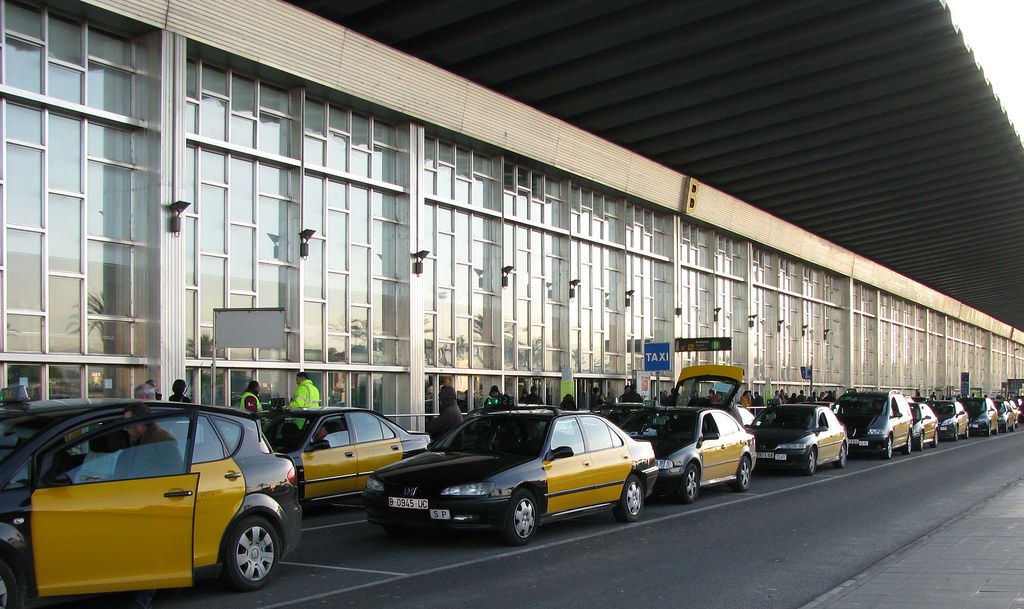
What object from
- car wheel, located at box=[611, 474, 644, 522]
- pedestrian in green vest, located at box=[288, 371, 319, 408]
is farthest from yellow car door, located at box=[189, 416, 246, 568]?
pedestrian in green vest, located at box=[288, 371, 319, 408]

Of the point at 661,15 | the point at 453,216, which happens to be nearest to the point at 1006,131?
the point at 661,15

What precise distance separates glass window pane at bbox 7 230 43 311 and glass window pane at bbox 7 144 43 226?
269 mm

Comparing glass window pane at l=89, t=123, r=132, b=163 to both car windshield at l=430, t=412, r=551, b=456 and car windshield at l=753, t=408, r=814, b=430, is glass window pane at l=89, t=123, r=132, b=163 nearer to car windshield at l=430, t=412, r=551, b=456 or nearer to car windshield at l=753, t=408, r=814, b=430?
car windshield at l=430, t=412, r=551, b=456

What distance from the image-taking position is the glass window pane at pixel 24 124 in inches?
640

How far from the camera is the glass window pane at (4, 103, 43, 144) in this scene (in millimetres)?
16266

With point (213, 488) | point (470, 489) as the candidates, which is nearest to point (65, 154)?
point (470, 489)

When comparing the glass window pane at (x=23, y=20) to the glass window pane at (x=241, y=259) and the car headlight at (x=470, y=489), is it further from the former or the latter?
the car headlight at (x=470, y=489)

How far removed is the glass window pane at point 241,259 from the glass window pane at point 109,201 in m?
2.37

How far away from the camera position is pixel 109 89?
1781 cm

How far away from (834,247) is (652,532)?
145 ft

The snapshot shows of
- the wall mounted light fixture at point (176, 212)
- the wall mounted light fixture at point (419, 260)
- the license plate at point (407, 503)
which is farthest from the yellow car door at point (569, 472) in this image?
the wall mounted light fixture at point (419, 260)

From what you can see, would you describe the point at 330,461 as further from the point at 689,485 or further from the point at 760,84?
the point at 760,84

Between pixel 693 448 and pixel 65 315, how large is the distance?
1085 centimetres

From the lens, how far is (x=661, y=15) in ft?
71.9
